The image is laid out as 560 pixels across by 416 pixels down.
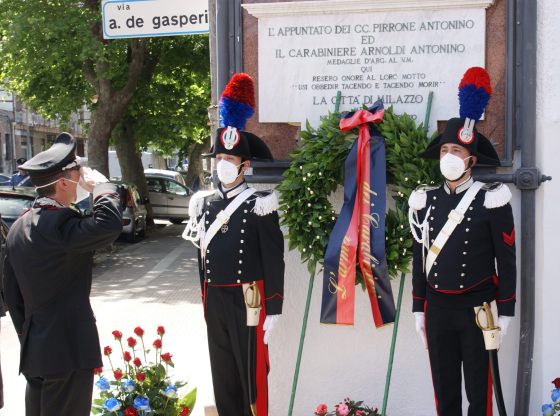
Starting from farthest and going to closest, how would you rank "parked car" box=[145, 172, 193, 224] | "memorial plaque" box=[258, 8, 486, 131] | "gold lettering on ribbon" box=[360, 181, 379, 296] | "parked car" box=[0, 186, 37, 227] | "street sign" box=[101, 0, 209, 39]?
"parked car" box=[145, 172, 193, 224] < "parked car" box=[0, 186, 37, 227] < "street sign" box=[101, 0, 209, 39] < "memorial plaque" box=[258, 8, 486, 131] < "gold lettering on ribbon" box=[360, 181, 379, 296]

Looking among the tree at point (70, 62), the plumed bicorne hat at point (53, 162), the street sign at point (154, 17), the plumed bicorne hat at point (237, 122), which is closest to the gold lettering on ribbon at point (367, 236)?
the plumed bicorne hat at point (237, 122)

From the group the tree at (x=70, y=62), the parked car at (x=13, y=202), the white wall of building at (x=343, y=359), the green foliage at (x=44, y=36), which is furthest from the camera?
the tree at (x=70, y=62)

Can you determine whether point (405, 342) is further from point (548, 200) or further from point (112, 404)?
point (112, 404)

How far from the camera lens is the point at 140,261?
1478cm

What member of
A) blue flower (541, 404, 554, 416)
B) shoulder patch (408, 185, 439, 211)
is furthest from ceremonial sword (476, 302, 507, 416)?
shoulder patch (408, 185, 439, 211)

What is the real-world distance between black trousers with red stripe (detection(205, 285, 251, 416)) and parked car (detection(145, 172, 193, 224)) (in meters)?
18.6

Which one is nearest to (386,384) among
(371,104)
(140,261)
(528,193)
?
(528,193)

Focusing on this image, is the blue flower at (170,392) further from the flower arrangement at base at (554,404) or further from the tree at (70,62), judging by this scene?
the tree at (70,62)

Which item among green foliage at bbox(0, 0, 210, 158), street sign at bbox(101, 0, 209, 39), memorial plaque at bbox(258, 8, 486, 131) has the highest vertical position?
green foliage at bbox(0, 0, 210, 158)

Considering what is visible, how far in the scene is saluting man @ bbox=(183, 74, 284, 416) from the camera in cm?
433

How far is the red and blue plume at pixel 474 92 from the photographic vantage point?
165 inches

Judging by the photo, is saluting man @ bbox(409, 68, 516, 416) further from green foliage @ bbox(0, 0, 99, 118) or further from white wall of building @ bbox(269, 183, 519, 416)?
green foliage @ bbox(0, 0, 99, 118)

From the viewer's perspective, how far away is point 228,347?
4434 mm

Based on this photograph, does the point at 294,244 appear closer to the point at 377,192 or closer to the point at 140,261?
the point at 377,192
